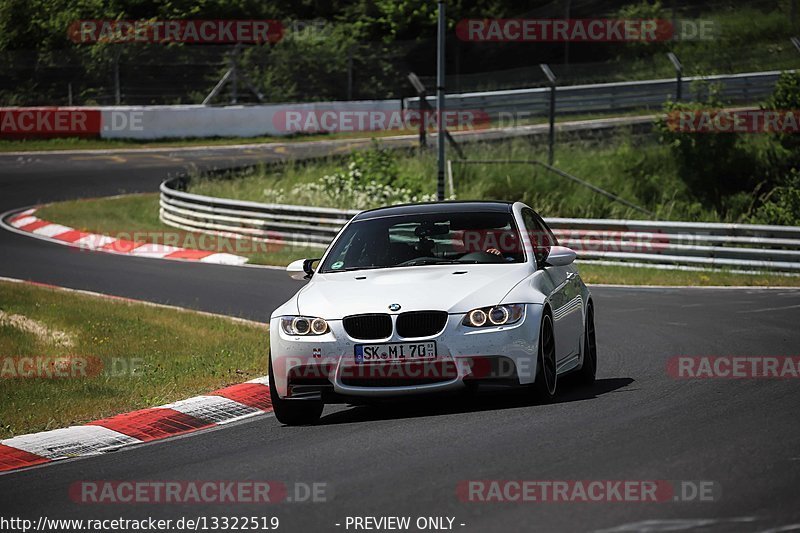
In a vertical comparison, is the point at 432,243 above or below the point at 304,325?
above

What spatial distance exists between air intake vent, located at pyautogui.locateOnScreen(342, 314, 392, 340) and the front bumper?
5 cm

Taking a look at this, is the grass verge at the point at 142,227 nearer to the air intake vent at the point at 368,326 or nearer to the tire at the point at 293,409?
the tire at the point at 293,409

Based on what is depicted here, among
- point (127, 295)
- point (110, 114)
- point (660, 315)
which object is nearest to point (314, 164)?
point (110, 114)

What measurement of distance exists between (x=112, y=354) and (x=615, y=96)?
92.1ft

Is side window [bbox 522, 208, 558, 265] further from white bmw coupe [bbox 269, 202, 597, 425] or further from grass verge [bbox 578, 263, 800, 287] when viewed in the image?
grass verge [bbox 578, 263, 800, 287]

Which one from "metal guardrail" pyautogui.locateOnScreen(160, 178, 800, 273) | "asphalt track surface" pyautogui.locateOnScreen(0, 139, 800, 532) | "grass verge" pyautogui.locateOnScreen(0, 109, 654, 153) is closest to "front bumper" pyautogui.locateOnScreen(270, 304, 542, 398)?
"asphalt track surface" pyautogui.locateOnScreen(0, 139, 800, 532)

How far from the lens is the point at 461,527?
6078 millimetres

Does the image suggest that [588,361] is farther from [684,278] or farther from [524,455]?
[684,278]

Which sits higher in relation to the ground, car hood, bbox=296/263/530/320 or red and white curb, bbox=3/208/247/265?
car hood, bbox=296/263/530/320

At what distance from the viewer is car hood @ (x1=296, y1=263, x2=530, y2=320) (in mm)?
9281

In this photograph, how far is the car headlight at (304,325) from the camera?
942 cm

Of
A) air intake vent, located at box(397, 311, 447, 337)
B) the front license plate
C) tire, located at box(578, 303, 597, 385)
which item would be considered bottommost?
tire, located at box(578, 303, 597, 385)

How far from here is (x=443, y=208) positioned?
35.5 ft

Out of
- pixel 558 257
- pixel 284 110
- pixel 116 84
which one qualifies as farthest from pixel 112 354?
pixel 284 110
